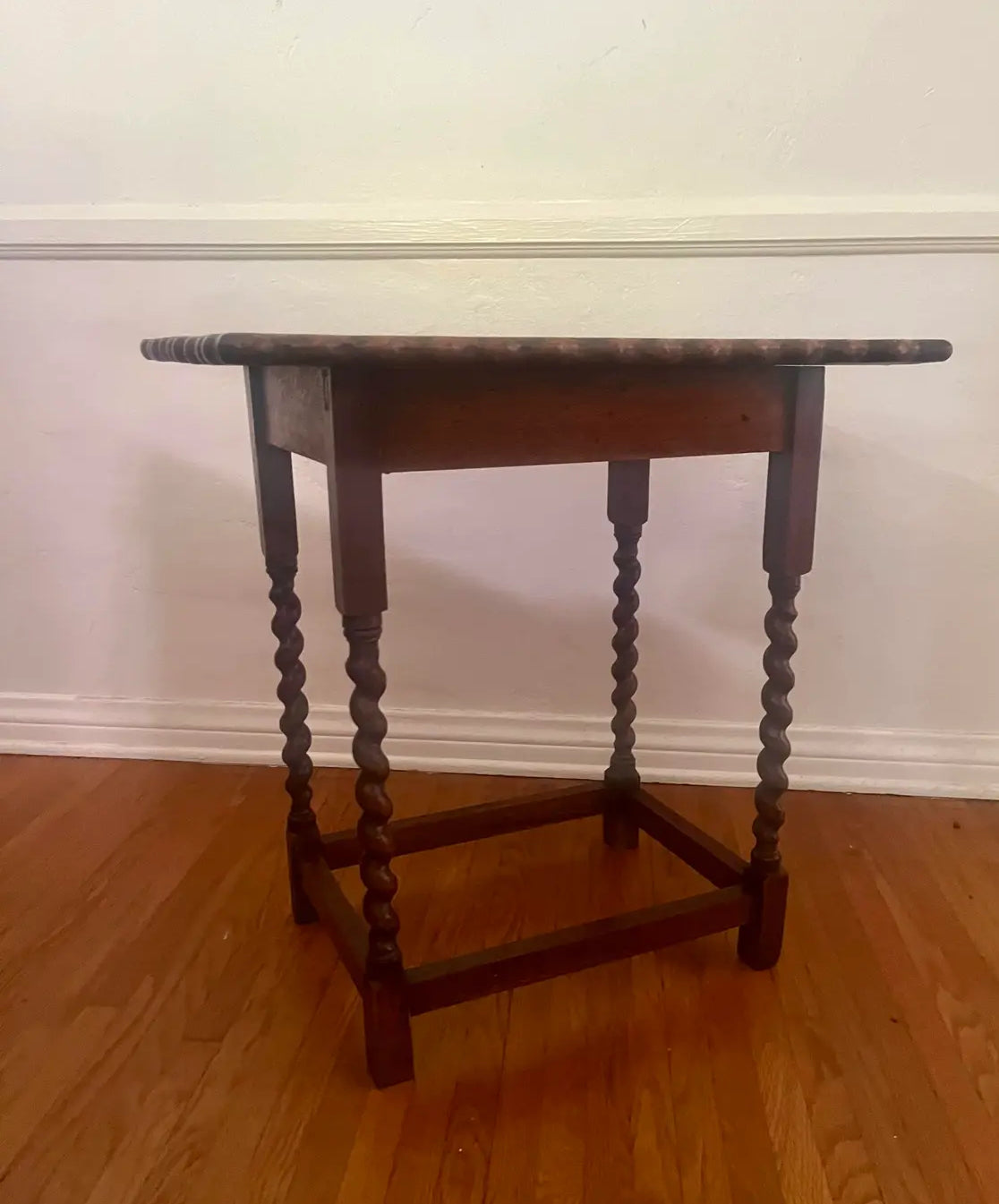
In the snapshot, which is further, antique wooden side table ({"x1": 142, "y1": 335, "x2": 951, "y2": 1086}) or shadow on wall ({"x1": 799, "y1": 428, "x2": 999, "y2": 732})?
shadow on wall ({"x1": 799, "y1": 428, "x2": 999, "y2": 732})

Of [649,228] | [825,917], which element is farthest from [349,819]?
[649,228]

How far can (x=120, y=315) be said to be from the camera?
1492mm

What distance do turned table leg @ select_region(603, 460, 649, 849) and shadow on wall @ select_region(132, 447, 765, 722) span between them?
0.70 feet

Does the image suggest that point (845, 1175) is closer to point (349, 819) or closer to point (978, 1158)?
point (978, 1158)

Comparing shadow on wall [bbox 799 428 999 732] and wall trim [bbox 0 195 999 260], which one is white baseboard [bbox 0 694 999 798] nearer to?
Answer: shadow on wall [bbox 799 428 999 732]

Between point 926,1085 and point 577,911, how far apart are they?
0.45m

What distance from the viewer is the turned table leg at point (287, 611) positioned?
3.31 feet

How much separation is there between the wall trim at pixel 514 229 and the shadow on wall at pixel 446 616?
347mm

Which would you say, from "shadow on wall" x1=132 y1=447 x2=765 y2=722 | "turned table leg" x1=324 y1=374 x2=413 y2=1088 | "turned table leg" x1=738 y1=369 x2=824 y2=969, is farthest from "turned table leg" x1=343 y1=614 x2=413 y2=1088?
"shadow on wall" x1=132 y1=447 x2=765 y2=722

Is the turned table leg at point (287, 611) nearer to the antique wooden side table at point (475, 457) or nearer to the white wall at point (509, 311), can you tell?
the antique wooden side table at point (475, 457)

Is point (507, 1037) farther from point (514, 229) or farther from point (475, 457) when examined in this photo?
point (514, 229)

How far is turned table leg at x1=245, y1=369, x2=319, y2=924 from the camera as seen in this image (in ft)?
3.31

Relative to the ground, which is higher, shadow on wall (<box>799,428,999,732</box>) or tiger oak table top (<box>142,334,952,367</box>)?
tiger oak table top (<box>142,334,952,367</box>)

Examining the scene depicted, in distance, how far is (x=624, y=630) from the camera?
4.29 ft
